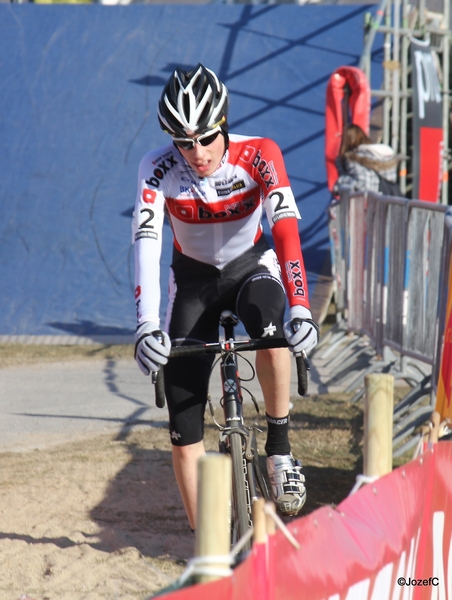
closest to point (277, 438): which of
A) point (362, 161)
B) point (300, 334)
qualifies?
point (300, 334)

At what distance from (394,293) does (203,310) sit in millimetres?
3442

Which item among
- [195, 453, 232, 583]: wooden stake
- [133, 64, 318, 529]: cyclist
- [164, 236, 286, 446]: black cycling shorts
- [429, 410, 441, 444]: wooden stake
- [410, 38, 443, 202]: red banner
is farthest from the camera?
[410, 38, 443, 202]: red banner

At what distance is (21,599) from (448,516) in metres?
1.99

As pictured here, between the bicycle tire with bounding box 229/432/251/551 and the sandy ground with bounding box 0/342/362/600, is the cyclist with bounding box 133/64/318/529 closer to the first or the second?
the bicycle tire with bounding box 229/432/251/551

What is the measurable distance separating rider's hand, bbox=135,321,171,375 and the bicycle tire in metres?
0.53

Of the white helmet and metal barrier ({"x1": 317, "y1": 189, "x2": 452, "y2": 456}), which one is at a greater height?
the white helmet

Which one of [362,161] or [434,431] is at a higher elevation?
[362,161]

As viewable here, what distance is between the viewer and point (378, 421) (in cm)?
243

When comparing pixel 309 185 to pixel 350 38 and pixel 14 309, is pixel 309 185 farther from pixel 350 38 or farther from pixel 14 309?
pixel 14 309

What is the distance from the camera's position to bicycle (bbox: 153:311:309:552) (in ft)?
11.3

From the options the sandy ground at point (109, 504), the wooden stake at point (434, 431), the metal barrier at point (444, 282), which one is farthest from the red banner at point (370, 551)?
the metal barrier at point (444, 282)

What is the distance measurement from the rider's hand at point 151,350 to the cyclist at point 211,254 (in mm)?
235

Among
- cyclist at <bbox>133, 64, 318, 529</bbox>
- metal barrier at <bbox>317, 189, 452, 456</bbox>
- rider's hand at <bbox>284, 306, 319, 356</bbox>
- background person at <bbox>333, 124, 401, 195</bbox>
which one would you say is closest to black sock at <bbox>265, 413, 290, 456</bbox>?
cyclist at <bbox>133, 64, 318, 529</bbox>

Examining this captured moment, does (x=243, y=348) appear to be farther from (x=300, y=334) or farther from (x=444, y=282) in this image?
(x=444, y=282)
